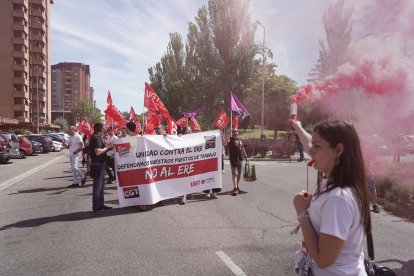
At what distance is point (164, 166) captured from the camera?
29.8 ft

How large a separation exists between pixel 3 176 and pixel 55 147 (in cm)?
2223

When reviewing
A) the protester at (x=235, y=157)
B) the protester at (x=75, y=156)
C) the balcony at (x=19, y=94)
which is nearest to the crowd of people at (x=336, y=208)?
the protester at (x=235, y=157)

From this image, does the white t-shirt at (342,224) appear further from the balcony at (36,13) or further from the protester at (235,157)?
the balcony at (36,13)

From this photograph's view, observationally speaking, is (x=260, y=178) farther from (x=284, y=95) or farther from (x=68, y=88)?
(x=68, y=88)

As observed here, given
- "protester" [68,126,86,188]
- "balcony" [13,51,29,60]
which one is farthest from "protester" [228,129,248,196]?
"balcony" [13,51,29,60]

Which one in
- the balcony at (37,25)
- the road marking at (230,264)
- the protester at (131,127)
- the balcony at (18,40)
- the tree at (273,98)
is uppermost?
the balcony at (37,25)

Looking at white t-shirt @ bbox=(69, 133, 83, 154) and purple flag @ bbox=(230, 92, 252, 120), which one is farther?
white t-shirt @ bbox=(69, 133, 83, 154)

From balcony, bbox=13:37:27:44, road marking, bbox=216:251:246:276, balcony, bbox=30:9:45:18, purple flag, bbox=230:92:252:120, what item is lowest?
road marking, bbox=216:251:246:276

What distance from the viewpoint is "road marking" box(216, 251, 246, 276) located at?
461 cm

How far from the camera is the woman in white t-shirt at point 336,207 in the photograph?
1.84 m

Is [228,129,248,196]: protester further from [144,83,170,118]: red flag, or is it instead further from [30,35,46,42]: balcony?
[30,35,46,42]: balcony

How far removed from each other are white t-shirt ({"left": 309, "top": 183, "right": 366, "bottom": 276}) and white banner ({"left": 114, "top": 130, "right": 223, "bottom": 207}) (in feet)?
22.6

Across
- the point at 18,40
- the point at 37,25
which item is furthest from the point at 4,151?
the point at 37,25

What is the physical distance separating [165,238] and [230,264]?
5.29ft
